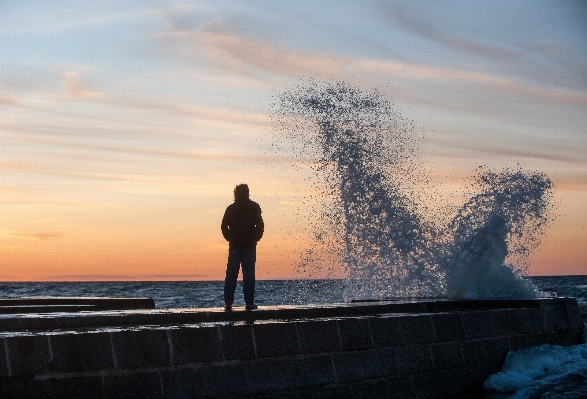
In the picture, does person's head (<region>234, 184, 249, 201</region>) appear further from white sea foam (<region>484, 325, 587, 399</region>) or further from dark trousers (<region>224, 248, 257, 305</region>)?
white sea foam (<region>484, 325, 587, 399</region>)

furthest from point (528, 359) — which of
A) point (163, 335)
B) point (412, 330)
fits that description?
point (163, 335)

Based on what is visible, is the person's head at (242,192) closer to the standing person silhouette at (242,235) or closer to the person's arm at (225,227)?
the standing person silhouette at (242,235)

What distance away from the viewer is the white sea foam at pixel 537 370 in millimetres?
9531

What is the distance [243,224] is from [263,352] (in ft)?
10.7

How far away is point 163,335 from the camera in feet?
21.4

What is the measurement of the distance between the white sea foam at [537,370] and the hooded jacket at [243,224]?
11.2 feet

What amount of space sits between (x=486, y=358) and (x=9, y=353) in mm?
6029

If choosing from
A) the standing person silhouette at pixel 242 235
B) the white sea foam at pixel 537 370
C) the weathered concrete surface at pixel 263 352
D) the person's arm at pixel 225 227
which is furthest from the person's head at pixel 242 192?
the white sea foam at pixel 537 370

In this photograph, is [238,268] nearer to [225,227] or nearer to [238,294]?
[225,227]

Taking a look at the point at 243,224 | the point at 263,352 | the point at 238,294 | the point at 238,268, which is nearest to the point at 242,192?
the point at 243,224

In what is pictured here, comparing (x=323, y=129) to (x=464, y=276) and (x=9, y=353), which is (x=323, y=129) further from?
(x=9, y=353)

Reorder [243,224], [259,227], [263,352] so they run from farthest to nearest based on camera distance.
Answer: [259,227] < [243,224] < [263,352]

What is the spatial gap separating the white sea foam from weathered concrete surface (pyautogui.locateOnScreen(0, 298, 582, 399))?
138 millimetres

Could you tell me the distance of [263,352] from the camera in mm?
7176
